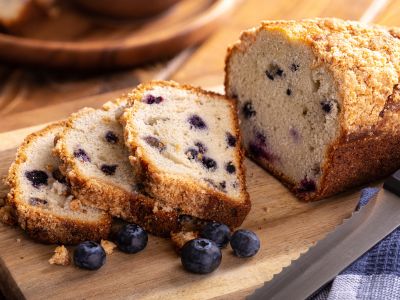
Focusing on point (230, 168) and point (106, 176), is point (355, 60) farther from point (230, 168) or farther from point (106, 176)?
point (106, 176)

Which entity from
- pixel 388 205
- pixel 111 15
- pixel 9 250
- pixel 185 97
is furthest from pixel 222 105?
pixel 111 15

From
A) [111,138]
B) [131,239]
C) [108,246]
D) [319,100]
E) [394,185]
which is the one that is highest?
[319,100]

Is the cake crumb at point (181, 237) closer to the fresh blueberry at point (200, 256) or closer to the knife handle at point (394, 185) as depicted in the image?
the fresh blueberry at point (200, 256)

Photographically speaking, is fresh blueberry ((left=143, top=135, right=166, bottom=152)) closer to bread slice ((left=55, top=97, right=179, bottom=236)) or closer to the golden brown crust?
bread slice ((left=55, top=97, right=179, bottom=236))

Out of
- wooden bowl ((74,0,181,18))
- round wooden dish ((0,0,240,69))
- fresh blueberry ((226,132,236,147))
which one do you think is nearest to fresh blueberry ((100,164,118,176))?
fresh blueberry ((226,132,236,147))

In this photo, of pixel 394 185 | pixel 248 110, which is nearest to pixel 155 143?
pixel 248 110

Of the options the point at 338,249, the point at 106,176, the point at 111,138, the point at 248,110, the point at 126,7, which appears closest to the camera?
the point at 338,249
